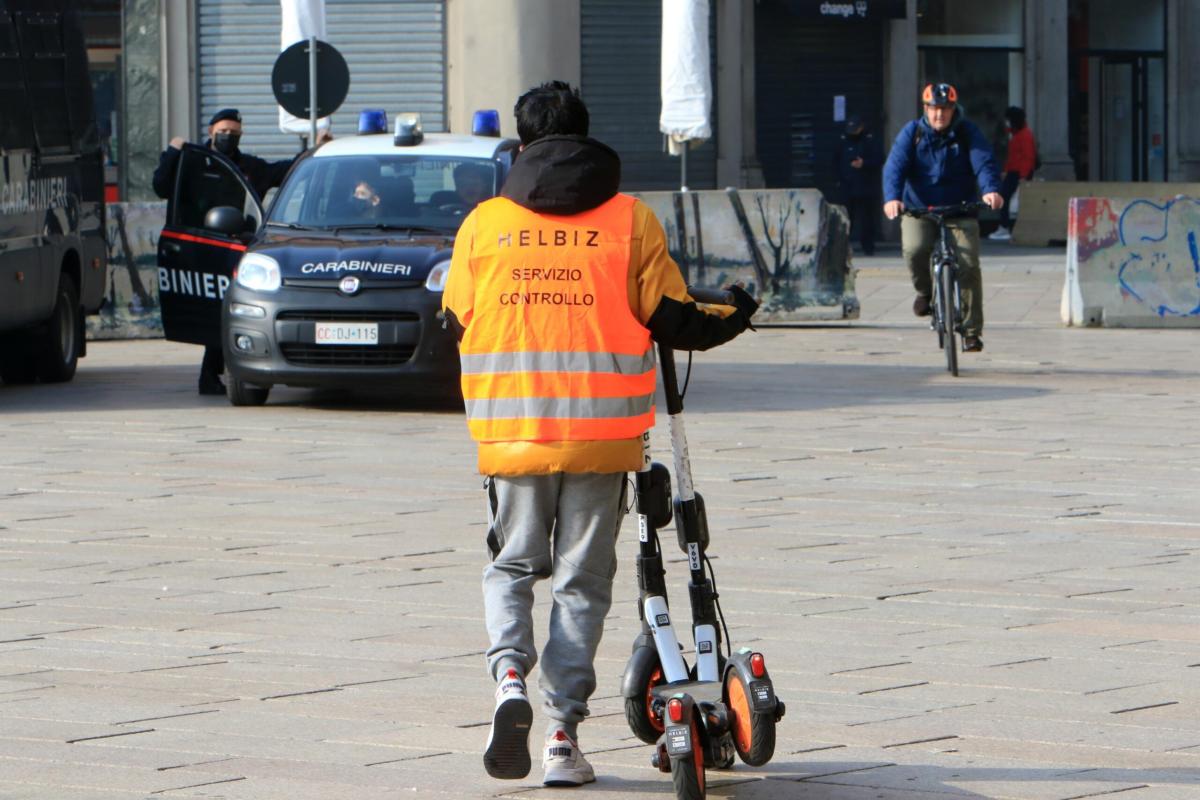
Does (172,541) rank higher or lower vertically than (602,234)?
lower

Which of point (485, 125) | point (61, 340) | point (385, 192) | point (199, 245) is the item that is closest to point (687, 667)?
point (385, 192)

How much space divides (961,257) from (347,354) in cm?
417

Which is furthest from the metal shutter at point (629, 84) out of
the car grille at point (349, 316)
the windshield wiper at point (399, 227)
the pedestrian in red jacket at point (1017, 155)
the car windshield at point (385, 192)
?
the car grille at point (349, 316)

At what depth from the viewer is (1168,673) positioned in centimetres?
613

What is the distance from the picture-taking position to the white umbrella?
21906mm

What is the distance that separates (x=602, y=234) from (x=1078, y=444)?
673 centimetres

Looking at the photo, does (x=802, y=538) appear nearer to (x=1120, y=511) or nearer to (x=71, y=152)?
(x=1120, y=511)

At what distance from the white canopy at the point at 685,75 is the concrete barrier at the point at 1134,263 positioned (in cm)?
480

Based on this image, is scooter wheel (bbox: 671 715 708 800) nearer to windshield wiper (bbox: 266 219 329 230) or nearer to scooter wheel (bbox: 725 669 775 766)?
scooter wheel (bbox: 725 669 775 766)

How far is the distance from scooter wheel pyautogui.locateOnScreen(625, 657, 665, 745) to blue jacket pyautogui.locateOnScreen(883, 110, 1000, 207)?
9.78m

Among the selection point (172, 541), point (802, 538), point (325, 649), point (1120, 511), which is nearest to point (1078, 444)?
point (1120, 511)

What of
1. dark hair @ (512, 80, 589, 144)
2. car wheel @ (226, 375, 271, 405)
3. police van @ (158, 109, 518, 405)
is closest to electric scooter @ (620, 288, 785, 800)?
dark hair @ (512, 80, 589, 144)

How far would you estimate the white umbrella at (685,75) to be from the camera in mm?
21906

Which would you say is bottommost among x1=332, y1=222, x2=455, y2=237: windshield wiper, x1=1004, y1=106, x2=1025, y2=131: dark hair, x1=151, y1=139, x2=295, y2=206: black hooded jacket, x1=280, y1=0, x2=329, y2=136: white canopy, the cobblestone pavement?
the cobblestone pavement
